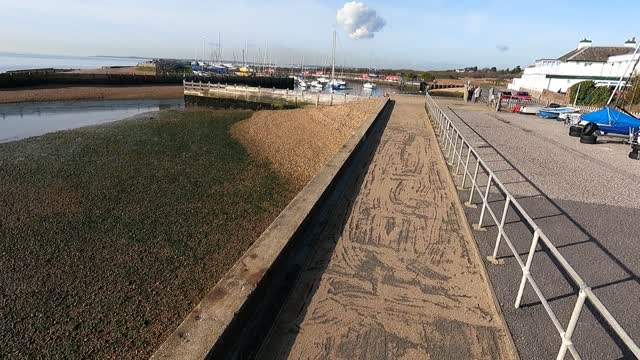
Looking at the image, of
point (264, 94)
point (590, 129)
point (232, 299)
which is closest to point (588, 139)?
point (590, 129)

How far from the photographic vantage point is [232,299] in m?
3.33

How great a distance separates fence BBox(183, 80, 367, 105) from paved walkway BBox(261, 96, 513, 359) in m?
29.3

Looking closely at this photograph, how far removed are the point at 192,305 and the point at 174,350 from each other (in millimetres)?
2975

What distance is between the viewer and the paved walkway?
10.5 ft

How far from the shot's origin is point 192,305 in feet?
18.3

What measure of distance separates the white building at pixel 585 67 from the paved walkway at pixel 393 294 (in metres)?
35.2

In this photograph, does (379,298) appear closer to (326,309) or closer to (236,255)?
(326,309)

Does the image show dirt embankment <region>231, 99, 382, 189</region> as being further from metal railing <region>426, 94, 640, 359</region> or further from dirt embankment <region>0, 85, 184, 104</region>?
dirt embankment <region>0, 85, 184, 104</region>

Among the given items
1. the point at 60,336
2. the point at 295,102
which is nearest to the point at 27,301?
the point at 60,336

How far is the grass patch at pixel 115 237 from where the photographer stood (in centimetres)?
502

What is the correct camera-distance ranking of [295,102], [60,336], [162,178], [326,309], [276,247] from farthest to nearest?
[295,102]
[162,178]
[60,336]
[276,247]
[326,309]

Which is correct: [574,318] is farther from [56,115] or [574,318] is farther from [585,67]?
[585,67]

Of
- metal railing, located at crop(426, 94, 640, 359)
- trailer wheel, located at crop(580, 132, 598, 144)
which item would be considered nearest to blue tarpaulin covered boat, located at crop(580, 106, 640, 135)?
trailer wheel, located at crop(580, 132, 598, 144)

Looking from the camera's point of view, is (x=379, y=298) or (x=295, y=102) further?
(x=295, y=102)
